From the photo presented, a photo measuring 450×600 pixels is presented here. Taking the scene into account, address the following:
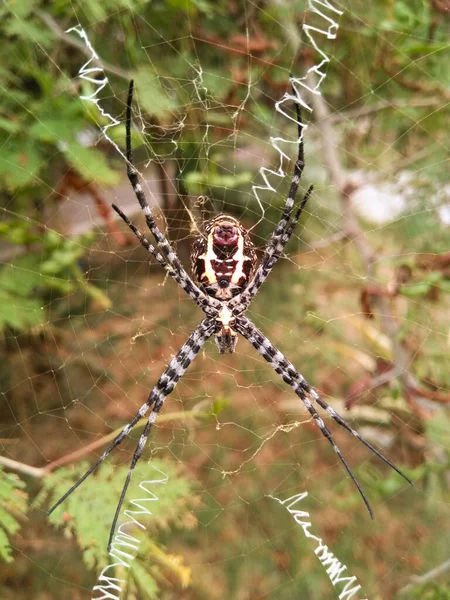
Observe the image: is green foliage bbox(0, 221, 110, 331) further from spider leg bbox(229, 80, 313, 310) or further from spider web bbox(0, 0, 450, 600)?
spider leg bbox(229, 80, 313, 310)

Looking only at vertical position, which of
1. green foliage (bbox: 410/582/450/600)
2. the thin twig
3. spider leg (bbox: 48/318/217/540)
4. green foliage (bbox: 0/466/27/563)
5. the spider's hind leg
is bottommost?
green foliage (bbox: 0/466/27/563)

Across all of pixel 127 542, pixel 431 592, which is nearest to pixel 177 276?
pixel 127 542

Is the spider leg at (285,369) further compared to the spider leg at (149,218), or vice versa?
the spider leg at (285,369)

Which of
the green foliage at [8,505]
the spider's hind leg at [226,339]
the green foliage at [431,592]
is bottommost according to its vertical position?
the green foliage at [8,505]

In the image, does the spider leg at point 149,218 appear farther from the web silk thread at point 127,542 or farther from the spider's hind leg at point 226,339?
the web silk thread at point 127,542

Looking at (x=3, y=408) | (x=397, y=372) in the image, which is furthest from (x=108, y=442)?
(x=397, y=372)

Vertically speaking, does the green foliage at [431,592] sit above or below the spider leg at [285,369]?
below

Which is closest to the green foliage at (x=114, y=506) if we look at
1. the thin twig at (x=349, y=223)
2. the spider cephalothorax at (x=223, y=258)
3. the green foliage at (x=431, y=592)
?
the spider cephalothorax at (x=223, y=258)

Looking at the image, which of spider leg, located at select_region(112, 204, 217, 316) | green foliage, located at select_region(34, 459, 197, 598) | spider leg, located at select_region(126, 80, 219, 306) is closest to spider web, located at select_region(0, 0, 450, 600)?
green foliage, located at select_region(34, 459, 197, 598)
